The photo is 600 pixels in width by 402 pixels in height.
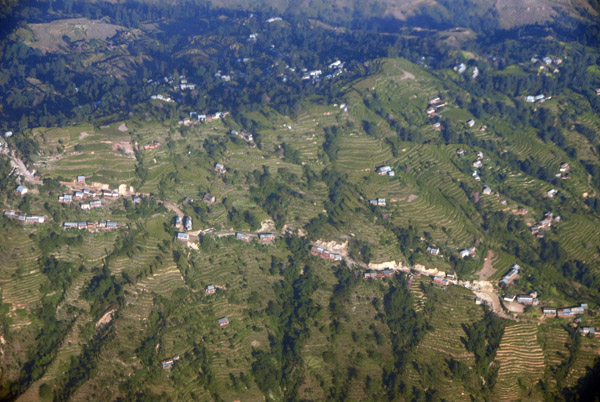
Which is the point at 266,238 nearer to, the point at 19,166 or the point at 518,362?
the point at 518,362

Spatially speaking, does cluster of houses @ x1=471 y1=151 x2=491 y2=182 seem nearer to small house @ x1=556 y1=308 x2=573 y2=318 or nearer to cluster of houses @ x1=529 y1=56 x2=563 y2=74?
small house @ x1=556 y1=308 x2=573 y2=318

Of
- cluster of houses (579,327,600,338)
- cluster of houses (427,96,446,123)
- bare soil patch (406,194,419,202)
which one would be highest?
cluster of houses (427,96,446,123)

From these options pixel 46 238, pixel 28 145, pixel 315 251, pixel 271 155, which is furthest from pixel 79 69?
pixel 315 251

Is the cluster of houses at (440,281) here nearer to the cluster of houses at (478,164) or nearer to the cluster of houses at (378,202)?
the cluster of houses at (378,202)

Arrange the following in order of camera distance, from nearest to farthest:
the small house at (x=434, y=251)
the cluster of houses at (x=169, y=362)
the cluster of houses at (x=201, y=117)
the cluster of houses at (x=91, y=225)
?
the cluster of houses at (x=169, y=362) → the cluster of houses at (x=91, y=225) → the small house at (x=434, y=251) → the cluster of houses at (x=201, y=117)

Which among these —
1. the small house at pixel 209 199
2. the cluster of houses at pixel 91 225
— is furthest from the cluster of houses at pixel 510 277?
the cluster of houses at pixel 91 225

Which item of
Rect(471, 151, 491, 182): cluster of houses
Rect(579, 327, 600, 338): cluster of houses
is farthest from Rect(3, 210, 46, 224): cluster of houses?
Rect(579, 327, 600, 338): cluster of houses

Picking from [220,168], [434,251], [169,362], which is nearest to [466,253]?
[434,251]
